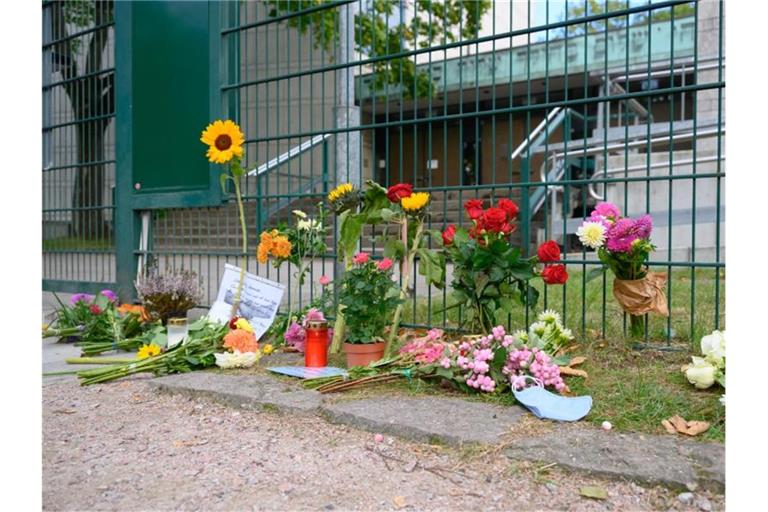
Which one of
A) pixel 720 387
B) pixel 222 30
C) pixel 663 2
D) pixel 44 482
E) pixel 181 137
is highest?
pixel 222 30

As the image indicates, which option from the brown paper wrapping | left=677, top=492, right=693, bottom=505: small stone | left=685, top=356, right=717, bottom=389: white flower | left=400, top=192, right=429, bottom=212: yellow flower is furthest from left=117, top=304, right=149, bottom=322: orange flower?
left=677, top=492, right=693, bottom=505: small stone

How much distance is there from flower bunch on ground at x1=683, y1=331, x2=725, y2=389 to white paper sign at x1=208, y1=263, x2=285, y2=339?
7.48 ft

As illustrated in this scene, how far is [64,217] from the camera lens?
6.18m

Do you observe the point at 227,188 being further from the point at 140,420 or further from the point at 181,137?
the point at 140,420

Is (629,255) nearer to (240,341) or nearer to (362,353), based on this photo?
(362,353)

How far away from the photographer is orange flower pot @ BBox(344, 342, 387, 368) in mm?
3115

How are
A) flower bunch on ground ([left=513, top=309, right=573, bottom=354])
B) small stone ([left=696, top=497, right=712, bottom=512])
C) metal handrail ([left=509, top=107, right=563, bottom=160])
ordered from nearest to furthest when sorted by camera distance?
small stone ([left=696, top=497, right=712, bottom=512]), flower bunch on ground ([left=513, top=309, right=573, bottom=354]), metal handrail ([left=509, top=107, right=563, bottom=160])

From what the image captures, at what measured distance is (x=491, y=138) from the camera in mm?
7750

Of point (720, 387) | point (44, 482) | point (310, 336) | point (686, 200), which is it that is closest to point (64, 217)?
point (310, 336)

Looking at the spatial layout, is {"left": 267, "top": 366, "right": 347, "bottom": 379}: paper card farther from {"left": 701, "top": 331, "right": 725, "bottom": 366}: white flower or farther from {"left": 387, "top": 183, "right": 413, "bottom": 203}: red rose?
{"left": 701, "top": 331, "right": 725, "bottom": 366}: white flower

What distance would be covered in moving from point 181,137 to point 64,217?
1.95m

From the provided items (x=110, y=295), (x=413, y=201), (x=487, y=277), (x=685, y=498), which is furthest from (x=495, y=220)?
(x=110, y=295)

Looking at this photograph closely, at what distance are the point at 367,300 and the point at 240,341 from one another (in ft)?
2.43

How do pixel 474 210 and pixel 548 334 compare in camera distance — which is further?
pixel 474 210
